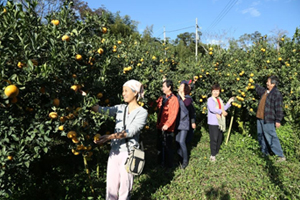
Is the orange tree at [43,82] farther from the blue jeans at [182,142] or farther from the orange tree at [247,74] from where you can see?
the orange tree at [247,74]

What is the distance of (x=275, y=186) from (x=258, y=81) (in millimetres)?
2590

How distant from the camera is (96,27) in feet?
7.61

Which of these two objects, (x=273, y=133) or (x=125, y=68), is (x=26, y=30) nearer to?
(x=125, y=68)

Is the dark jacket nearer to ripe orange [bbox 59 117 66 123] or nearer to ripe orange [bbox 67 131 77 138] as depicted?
ripe orange [bbox 67 131 77 138]

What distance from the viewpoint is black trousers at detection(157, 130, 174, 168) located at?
3895 mm

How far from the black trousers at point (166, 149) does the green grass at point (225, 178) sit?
6.3 inches

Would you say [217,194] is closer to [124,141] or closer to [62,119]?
[124,141]

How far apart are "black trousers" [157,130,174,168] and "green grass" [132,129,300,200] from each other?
161 mm

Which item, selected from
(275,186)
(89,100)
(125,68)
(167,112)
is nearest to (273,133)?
(275,186)

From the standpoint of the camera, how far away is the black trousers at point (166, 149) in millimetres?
3895

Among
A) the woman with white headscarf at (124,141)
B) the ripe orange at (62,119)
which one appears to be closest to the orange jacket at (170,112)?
the woman with white headscarf at (124,141)

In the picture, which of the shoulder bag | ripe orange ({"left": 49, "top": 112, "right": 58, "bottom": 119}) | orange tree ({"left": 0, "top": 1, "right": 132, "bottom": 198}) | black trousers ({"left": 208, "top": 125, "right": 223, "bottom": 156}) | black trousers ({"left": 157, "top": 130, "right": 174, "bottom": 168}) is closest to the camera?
orange tree ({"left": 0, "top": 1, "right": 132, "bottom": 198})

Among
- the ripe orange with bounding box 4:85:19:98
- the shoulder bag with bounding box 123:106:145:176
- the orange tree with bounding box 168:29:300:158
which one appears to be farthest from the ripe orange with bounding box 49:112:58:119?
the orange tree with bounding box 168:29:300:158

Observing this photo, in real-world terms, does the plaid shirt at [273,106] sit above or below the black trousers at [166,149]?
above
